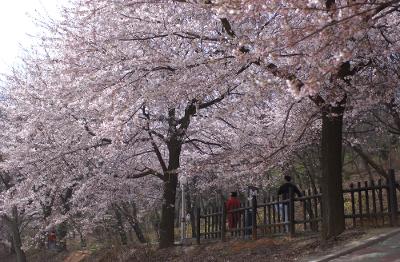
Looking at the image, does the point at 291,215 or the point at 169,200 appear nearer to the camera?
the point at 291,215

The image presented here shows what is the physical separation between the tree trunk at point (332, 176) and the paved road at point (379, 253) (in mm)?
1139

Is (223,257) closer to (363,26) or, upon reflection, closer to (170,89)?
(170,89)

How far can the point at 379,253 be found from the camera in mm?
8328

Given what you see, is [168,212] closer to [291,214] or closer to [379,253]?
[291,214]

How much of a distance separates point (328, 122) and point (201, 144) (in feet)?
26.1

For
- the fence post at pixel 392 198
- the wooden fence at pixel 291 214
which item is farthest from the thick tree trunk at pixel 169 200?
the fence post at pixel 392 198

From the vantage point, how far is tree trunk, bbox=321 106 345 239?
9.95m

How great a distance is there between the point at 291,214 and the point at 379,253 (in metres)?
3.28

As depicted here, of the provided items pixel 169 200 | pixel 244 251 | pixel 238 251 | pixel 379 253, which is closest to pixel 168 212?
pixel 169 200

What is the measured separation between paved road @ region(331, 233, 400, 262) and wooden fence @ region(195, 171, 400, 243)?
1.24 m

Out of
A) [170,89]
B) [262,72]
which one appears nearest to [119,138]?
[170,89]

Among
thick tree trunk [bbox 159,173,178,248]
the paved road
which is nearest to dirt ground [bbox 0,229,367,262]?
thick tree trunk [bbox 159,173,178,248]

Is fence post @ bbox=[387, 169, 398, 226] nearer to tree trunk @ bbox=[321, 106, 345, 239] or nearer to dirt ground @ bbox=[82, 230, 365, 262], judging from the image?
dirt ground @ bbox=[82, 230, 365, 262]

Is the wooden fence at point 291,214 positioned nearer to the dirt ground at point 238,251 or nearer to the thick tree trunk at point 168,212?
the dirt ground at point 238,251
